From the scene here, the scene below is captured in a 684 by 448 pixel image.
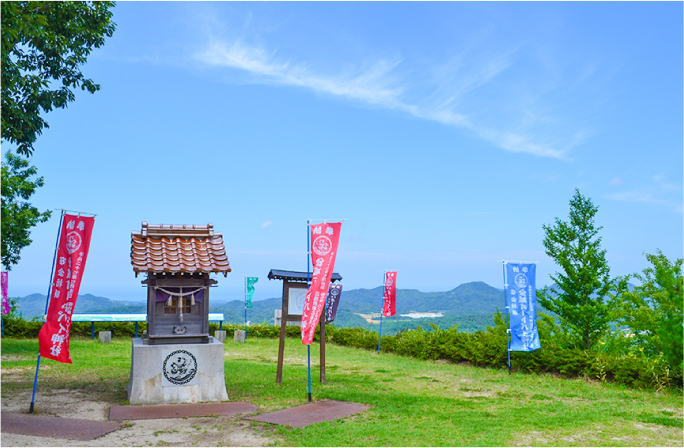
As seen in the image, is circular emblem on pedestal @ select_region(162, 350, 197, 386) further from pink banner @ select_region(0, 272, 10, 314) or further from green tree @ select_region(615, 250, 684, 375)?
pink banner @ select_region(0, 272, 10, 314)

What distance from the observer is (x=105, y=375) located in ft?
44.4

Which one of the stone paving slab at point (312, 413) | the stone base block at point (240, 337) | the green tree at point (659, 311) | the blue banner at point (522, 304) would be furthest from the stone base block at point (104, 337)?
the green tree at point (659, 311)

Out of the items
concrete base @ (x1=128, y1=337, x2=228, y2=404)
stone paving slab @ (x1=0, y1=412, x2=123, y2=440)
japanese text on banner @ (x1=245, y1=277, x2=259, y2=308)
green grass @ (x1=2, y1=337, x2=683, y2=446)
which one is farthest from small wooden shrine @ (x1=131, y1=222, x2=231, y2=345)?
japanese text on banner @ (x1=245, y1=277, x2=259, y2=308)

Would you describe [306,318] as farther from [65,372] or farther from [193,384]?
[65,372]

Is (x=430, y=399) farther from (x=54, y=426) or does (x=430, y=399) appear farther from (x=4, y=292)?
(x=4, y=292)

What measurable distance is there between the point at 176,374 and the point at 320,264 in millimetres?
3543

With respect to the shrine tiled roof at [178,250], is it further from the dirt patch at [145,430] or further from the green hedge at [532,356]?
the green hedge at [532,356]

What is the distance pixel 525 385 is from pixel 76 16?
47.2ft

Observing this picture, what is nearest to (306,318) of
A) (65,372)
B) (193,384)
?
(193,384)

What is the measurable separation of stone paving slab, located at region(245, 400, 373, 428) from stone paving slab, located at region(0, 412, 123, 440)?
7.66 ft

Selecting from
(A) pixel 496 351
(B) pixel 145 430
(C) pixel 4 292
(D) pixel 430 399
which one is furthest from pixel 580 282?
(C) pixel 4 292

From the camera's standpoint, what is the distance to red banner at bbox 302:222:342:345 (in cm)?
1036

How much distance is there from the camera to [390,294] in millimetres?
21859

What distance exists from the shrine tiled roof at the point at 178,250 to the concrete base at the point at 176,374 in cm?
154
